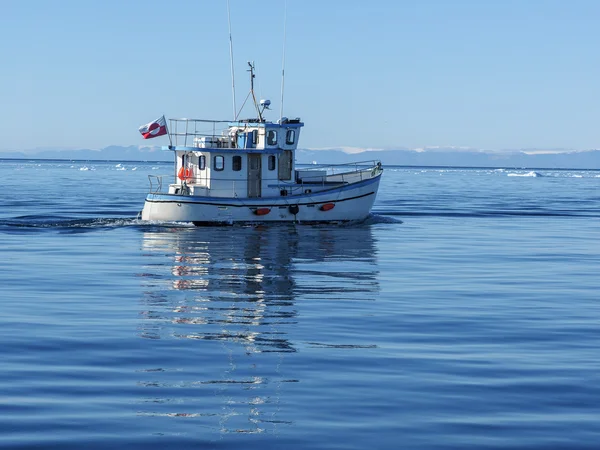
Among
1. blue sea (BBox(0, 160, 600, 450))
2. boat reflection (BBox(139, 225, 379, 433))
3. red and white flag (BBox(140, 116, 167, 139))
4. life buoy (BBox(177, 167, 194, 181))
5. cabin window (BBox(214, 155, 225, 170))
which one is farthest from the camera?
life buoy (BBox(177, 167, 194, 181))

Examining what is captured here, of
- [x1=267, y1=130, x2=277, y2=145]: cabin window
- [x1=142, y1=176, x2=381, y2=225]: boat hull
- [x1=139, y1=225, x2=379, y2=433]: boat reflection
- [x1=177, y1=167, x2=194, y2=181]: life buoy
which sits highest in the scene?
[x1=267, y1=130, x2=277, y2=145]: cabin window

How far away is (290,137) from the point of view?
48375 millimetres

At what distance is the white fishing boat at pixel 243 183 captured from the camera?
153 feet

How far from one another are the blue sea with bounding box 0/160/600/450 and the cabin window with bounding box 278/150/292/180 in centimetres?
1171

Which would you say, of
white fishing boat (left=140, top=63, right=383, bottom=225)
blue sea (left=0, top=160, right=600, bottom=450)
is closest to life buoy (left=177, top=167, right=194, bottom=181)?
white fishing boat (left=140, top=63, right=383, bottom=225)

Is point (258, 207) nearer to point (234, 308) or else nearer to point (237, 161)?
point (237, 161)

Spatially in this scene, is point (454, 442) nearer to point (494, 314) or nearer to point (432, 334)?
point (432, 334)

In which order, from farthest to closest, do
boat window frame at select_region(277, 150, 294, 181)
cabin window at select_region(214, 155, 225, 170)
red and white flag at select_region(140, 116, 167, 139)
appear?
boat window frame at select_region(277, 150, 294, 181)
cabin window at select_region(214, 155, 225, 170)
red and white flag at select_region(140, 116, 167, 139)

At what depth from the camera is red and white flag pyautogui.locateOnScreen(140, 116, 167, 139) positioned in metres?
46.6

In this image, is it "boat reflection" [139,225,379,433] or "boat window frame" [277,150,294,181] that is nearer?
"boat reflection" [139,225,379,433]

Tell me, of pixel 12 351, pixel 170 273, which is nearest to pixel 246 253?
pixel 170 273

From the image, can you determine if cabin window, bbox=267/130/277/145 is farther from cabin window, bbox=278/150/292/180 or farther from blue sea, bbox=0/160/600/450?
blue sea, bbox=0/160/600/450

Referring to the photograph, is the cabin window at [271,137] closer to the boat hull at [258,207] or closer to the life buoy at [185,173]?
the boat hull at [258,207]

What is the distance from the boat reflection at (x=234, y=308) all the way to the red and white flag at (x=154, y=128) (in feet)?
18.3
